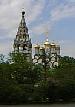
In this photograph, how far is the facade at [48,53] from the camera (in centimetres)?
10612

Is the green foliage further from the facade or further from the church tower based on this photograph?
the church tower

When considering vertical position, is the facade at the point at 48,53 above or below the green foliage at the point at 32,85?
above

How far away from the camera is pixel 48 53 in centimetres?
11125

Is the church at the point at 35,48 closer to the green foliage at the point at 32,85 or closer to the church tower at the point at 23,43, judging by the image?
the church tower at the point at 23,43

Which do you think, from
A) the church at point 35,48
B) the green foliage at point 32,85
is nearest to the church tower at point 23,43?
the church at point 35,48

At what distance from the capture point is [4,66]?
64.9m

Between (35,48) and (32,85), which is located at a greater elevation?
(35,48)

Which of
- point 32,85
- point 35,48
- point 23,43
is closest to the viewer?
point 32,85

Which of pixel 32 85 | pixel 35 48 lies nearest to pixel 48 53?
pixel 35 48

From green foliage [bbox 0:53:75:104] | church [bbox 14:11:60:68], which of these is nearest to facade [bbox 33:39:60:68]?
church [bbox 14:11:60:68]

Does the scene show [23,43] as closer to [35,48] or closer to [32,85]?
[35,48]

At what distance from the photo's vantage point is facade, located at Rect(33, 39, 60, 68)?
106125 millimetres

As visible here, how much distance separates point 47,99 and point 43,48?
5165 centimetres

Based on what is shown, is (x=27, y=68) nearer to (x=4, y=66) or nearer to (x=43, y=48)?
(x=4, y=66)
